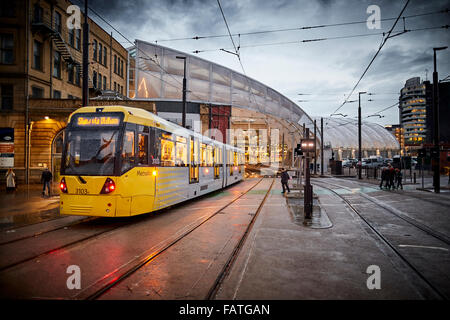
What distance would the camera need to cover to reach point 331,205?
510 inches

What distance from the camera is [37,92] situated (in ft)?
77.4

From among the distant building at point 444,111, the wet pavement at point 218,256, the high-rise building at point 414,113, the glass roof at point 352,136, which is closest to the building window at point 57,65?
the wet pavement at point 218,256

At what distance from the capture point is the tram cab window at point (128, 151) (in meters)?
8.07

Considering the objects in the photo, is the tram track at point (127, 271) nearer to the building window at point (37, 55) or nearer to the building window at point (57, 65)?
the building window at point (37, 55)

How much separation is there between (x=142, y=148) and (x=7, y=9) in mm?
22506

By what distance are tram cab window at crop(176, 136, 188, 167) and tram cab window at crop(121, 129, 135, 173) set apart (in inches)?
111

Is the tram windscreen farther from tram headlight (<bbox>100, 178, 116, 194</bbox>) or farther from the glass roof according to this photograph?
the glass roof

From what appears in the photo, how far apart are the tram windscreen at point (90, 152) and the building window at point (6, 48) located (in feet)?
64.8

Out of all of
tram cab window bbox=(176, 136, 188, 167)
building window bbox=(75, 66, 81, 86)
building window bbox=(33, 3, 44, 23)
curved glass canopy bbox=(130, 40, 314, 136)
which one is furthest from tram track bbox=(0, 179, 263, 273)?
curved glass canopy bbox=(130, 40, 314, 136)

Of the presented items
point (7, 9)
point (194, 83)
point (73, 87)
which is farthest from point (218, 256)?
point (194, 83)
